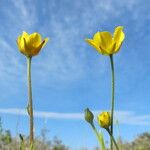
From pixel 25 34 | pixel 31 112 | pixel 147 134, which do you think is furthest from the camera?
pixel 147 134

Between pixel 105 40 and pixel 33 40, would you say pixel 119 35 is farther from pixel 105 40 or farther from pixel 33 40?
pixel 33 40

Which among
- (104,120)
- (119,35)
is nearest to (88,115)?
(104,120)

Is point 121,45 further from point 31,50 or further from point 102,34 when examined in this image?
point 31,50

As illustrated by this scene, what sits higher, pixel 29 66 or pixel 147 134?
pixel 147 134

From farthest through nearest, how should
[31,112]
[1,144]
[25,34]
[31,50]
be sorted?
1. [1,144]
2. [25,34]
3. [31,50]
4. [31,112]

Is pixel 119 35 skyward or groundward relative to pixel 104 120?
skyward

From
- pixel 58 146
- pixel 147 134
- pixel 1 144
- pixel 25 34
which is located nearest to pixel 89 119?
pixel 25 34

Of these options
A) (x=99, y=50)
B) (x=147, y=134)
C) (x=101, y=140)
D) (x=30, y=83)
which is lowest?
(x=101, y=140)
